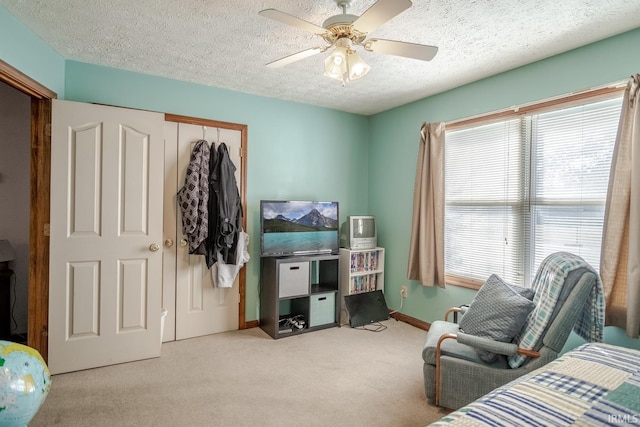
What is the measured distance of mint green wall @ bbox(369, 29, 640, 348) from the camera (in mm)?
2340

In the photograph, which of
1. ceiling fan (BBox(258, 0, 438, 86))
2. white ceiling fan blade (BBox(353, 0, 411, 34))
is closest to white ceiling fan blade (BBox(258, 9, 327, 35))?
ceiling fan (BBox(258, 0, 438, 86))

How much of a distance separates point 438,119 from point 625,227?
1891 millimetres

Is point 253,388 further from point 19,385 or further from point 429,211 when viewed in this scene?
point 429,211

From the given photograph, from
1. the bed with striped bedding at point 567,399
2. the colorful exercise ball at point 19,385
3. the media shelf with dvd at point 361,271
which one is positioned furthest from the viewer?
the media shelf with dvd at point 361,271

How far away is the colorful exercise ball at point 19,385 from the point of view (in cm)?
127

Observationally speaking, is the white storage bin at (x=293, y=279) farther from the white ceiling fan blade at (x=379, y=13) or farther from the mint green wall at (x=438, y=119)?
the white ceiling fan blade at (x=379, y=13)

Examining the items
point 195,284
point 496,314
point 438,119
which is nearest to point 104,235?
point 195,284

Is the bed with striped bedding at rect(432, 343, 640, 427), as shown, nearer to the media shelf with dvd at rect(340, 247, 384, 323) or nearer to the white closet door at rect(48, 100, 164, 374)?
the media shelf with dvd at rect(340, 247, 384, 323)

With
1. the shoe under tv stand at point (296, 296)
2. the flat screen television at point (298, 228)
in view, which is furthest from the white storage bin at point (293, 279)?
the flat screen television at point (298, 228)

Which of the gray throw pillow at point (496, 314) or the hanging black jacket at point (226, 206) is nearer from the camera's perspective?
the gray throw pillow at point (496, 314)

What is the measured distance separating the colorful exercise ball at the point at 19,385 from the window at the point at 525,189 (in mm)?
Result: 3197

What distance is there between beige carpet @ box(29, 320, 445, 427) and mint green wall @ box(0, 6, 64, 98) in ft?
7.22

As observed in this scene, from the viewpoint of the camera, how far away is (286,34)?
2.35 metres

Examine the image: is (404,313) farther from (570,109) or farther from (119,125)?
(119,125)
